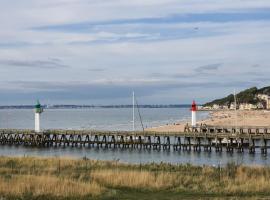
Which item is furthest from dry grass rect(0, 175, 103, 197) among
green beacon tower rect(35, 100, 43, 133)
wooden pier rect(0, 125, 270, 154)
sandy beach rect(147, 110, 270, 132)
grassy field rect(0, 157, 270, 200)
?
sandy beach rect(147, 110, 270, 132)

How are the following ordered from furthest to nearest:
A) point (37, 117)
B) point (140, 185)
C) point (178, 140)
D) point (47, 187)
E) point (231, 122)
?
point (231, 122), point (37, 117), point (178, 140), point (140, 185), point (47, 187)

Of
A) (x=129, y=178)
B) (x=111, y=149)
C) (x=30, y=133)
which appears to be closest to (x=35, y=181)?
(x=129, y=178)

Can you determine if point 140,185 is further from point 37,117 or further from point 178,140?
point 37,117

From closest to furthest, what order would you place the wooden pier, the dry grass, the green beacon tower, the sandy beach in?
the dry grass → the wooden pier → the green beacon tower → the sandy beach

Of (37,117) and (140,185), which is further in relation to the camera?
(37,117)

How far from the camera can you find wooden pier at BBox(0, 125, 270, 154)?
56.4 metres

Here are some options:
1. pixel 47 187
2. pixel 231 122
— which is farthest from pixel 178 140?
pixel 231 122

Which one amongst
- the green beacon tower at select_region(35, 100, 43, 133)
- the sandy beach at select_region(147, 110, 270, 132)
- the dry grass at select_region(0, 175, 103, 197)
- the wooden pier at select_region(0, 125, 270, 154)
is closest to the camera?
the dry grass at select_region(0, 175, 103, 197)

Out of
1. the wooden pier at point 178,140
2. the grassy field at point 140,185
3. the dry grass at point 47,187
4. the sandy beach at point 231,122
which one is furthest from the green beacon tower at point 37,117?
the dry grass at point 47,187

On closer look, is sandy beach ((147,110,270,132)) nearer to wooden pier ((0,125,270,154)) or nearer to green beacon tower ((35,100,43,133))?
wooden pier ((0,125,270,154))

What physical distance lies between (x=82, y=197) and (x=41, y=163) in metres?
12.6

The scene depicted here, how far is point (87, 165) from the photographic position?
2927cm

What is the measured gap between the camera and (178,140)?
60.8m

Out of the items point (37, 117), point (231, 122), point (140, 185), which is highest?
point (37, 117)
